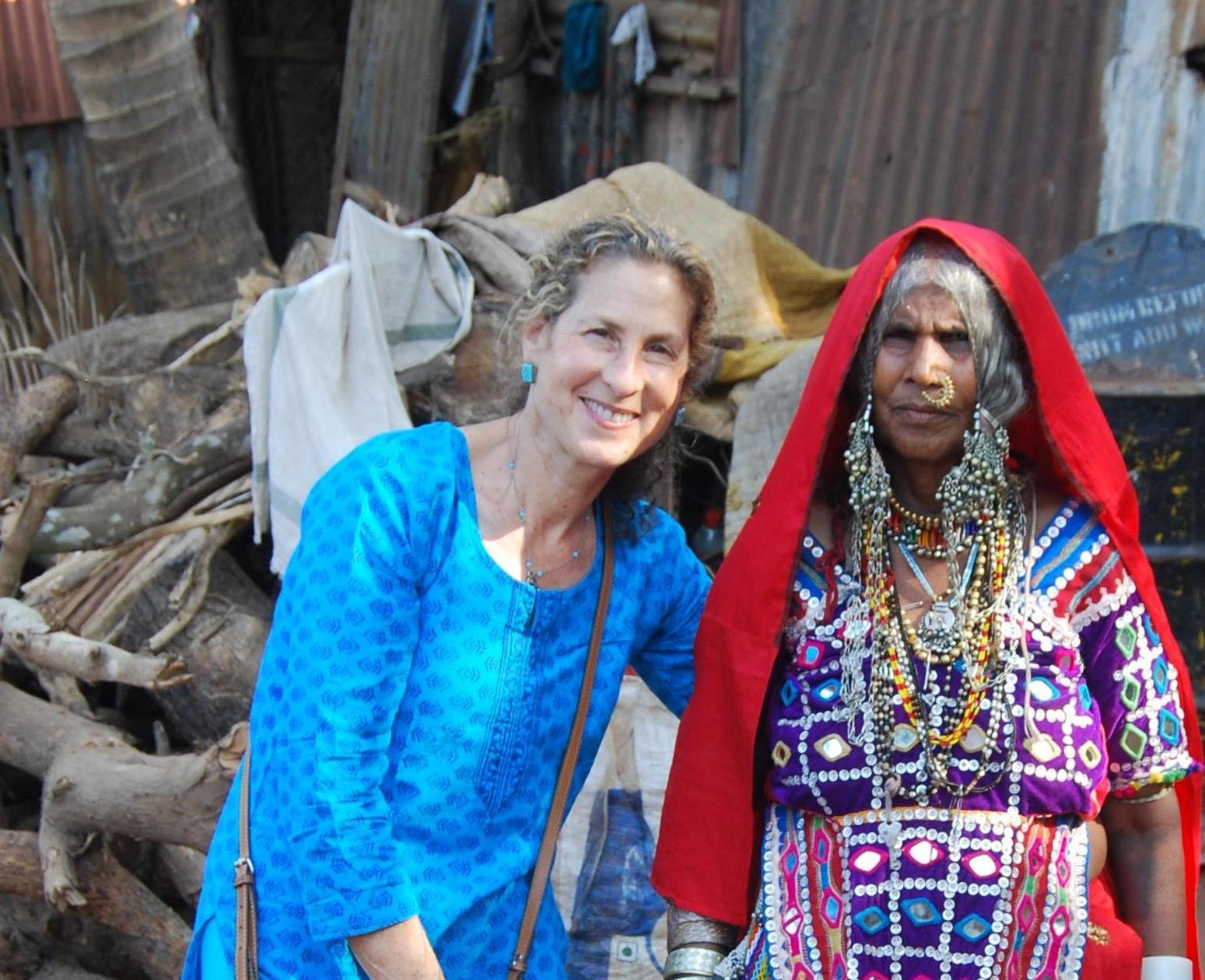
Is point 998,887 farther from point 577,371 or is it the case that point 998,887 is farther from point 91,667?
point 91,667

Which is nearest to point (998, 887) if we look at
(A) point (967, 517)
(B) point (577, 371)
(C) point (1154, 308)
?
(A) point (967, 517)

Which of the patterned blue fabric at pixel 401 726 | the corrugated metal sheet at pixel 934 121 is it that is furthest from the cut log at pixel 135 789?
the corrugated metal sheet at pixel 934 121

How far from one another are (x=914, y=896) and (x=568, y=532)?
804 mm

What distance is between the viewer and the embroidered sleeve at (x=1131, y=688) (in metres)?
2.08

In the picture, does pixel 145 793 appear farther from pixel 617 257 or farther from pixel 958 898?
pixel 958 898

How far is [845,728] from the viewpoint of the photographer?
6.92 feet

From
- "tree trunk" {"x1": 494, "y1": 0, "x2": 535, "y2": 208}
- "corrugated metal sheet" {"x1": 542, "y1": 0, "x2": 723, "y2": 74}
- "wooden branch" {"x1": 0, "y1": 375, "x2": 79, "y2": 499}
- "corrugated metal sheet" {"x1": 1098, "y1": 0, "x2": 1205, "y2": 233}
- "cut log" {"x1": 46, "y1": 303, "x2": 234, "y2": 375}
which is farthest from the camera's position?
"tree trunk" {"x1": 494, "y1": 0, "x2": 535, "y2": 208}

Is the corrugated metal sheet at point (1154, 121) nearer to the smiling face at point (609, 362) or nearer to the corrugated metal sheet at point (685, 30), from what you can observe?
the corrugated metal sheet at point (685, 30)

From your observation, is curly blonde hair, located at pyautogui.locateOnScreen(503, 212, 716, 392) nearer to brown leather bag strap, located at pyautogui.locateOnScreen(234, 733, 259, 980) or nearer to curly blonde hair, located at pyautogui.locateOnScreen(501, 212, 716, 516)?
curly blonde hair, located at pyautogui.locateOnScreen(501, 212, 716, 516)

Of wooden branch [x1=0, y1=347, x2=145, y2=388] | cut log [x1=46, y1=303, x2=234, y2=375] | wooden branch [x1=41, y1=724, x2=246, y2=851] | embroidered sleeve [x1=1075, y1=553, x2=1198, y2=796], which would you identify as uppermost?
cut log [x1=46, y1=303, x2=234, y2=375]

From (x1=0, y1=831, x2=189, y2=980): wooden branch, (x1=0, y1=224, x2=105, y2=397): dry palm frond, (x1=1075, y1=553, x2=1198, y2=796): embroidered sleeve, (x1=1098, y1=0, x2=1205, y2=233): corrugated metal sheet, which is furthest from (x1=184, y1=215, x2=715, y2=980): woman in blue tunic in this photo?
(x1=0, y1=224, x2=105, y2=397): dry palm frond

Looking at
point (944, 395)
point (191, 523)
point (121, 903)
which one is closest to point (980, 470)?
point (944, 395)

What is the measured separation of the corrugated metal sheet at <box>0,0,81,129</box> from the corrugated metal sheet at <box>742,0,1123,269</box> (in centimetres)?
430

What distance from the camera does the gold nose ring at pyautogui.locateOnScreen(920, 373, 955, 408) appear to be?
2.09m
